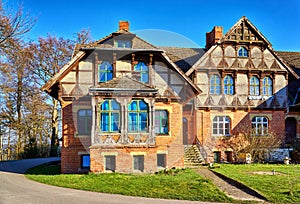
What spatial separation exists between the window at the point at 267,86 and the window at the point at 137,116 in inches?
425

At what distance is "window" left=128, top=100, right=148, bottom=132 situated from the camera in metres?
18.1

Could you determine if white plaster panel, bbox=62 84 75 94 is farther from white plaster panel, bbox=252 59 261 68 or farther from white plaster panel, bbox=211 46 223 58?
white plaster panel, bbox=252 59 261 68

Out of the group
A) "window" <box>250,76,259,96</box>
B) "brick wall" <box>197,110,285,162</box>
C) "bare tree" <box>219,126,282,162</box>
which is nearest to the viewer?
"bare tree" <box>219,126,282,162</box>

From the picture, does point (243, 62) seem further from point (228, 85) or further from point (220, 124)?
point (220, 124)

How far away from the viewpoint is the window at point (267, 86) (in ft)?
80.4

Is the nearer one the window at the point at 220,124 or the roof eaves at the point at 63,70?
the roof eaves at the point at 63,70

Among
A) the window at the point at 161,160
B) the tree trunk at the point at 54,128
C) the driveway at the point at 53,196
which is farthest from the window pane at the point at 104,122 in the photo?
the tree trunk at the point at 54,128

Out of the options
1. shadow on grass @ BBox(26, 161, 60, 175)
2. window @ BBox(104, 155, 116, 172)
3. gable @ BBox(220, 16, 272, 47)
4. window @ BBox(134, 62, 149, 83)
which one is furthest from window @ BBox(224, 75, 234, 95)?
shadow on grass @ BBox(26, 161, 60, 175)

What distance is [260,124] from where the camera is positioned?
2439 cm

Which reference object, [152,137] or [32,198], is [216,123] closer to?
[152,137]

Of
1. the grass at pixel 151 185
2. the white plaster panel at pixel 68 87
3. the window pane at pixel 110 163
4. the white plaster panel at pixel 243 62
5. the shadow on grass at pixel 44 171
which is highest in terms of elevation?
the white plaster panel at pixel 243 62

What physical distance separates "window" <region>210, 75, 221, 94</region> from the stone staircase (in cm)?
435

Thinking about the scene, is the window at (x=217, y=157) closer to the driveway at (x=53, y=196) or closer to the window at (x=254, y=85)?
the window at (x=254, y=85)

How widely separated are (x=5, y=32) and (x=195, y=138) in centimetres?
1394
